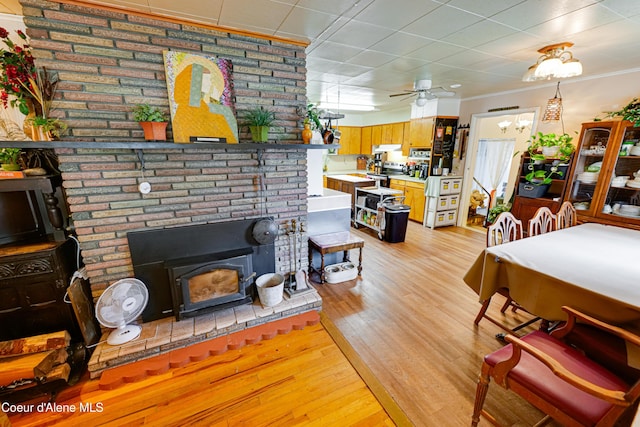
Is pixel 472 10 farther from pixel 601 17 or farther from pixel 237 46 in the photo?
pixel 237 46

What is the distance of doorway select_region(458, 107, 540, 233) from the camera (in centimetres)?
485

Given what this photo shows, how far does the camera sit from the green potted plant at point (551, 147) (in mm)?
3406

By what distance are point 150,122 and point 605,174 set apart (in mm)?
4834

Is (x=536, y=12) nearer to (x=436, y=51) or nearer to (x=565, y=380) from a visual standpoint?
A: (x=436, y=51)

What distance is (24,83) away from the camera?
1.64m

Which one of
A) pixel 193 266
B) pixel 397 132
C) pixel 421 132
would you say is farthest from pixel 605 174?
pixel 193 266

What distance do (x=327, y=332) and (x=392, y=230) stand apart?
2438 millimetres

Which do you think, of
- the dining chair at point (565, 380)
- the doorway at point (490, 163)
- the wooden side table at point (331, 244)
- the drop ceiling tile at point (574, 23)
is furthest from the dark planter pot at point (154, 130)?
the doorway at point (490, 163)

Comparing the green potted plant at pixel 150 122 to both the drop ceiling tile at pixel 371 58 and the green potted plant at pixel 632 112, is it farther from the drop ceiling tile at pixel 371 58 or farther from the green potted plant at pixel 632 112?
the green potted plant at pixel 632 112

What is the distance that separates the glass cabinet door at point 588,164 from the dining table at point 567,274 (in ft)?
4.26

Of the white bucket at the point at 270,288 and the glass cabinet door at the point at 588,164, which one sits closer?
the white bucket at the point at 270,288

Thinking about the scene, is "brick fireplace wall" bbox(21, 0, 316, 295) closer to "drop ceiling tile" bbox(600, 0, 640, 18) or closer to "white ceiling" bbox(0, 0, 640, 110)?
"white ceiling" bbox(0, 0, 640, 110)

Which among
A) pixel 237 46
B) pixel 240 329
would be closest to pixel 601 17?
pixel 237 46

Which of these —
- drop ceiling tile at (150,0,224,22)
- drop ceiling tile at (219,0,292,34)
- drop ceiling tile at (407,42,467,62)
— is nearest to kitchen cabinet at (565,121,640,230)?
drop ceiling tile at (407,42,467,62)
